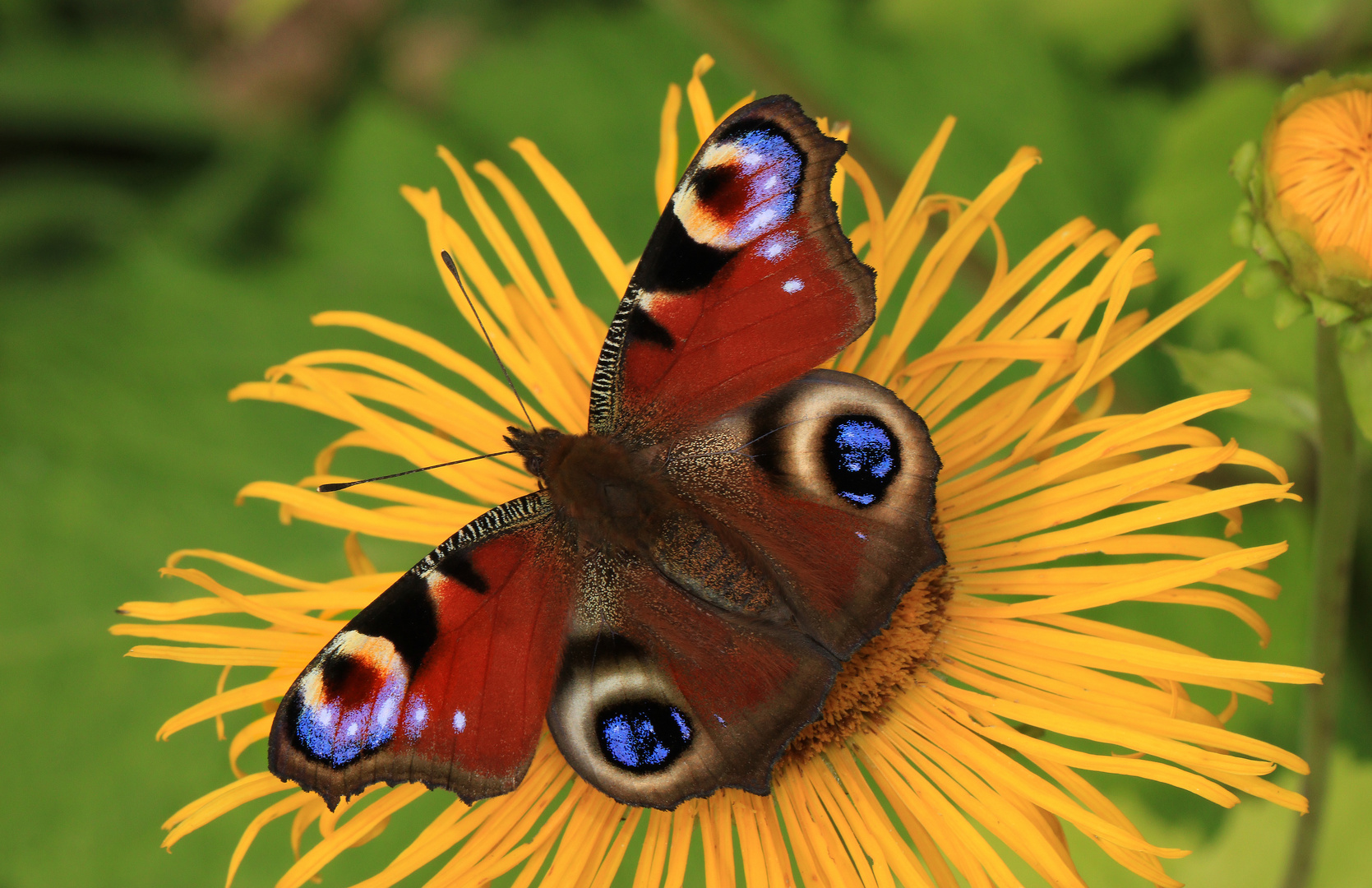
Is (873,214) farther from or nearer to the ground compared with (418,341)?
nearer to the ground

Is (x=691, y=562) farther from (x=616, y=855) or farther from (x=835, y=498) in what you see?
(x=616, y=855)

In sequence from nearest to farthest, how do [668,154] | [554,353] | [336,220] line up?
[668,154], [554,353], [336,220]

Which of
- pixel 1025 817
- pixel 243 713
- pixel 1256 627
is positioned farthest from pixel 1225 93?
pixel 243 713

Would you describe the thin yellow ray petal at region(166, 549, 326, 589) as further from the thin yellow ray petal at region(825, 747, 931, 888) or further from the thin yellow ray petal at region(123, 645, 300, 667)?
the thin yellow ray petal at region(825, 747, 931, 888)

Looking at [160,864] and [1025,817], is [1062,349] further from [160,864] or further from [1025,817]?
[160,864]

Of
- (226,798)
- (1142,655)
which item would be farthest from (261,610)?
(1142,655)

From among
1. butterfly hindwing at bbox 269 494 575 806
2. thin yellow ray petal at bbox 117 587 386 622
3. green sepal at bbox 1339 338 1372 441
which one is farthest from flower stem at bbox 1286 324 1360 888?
thin yellow ray petal at bbox 117 587 386 622

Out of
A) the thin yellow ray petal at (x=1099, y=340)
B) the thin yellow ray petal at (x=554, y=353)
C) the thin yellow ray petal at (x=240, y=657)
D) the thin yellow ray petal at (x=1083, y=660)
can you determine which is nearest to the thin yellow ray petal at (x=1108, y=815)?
the thin yellow ray petal at (x=1083, y=660)

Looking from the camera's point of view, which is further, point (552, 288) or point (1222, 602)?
point (552, 288)
